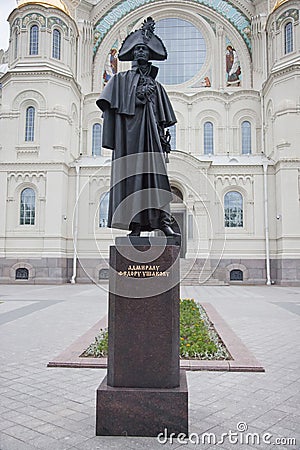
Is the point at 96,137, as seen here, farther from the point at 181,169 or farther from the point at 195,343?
the point at 195,343

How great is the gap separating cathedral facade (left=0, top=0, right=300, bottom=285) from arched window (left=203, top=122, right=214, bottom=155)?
0.22ft

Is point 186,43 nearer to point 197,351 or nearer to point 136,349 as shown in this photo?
point 197,351

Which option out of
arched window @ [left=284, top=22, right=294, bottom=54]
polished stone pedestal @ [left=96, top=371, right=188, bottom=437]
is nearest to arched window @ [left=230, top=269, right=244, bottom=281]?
arched window @ [left=284, top=22, right=294, bottom=54]

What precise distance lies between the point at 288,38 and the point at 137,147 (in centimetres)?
2628

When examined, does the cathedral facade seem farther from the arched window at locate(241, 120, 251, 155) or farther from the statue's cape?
the statue's cape

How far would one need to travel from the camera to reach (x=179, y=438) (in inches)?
146

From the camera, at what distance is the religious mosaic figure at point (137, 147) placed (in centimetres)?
450

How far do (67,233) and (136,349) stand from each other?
76.3ft

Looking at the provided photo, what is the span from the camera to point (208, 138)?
29.8m

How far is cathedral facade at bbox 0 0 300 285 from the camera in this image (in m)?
25.6

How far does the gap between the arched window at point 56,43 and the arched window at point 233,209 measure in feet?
45.9

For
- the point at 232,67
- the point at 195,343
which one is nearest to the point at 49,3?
the point at 232,67

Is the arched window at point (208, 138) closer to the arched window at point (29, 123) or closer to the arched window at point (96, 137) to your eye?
the arched window at point (96, 137)

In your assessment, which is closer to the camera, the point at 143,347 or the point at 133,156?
the point at 143,347
